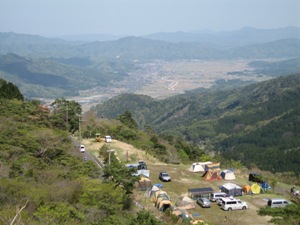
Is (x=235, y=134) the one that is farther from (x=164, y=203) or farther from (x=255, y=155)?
(x=164, y=203)

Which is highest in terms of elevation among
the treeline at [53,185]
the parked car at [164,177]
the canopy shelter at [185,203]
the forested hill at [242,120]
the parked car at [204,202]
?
the treeline at [53,185]

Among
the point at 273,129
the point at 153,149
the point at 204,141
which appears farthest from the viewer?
the point at 204,141

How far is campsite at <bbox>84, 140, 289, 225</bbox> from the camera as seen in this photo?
27.1 m

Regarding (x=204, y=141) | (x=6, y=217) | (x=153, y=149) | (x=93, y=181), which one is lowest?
(x=204, y=141)

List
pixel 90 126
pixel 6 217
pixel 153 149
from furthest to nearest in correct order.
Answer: pixel 90 126, pixel 153 149, pixel 6 217

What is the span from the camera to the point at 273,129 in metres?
121

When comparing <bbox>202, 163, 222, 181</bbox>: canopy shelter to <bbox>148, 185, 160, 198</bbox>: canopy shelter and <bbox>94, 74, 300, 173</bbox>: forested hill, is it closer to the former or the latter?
<bbox>148, 185, 160, 198</bbox>: canopy shelter

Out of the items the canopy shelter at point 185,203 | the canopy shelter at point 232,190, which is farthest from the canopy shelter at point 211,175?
the canopy shelter at point 185,203

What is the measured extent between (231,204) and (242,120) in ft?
376

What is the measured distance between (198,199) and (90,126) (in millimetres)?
27469

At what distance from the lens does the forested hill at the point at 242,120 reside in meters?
101

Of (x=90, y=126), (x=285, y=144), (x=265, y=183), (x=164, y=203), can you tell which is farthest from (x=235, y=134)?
(x=164, y=203)

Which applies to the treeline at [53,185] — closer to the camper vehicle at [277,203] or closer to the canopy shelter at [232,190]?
the canopy shelter at [232,190]

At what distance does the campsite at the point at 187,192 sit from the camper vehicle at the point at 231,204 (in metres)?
0.36
